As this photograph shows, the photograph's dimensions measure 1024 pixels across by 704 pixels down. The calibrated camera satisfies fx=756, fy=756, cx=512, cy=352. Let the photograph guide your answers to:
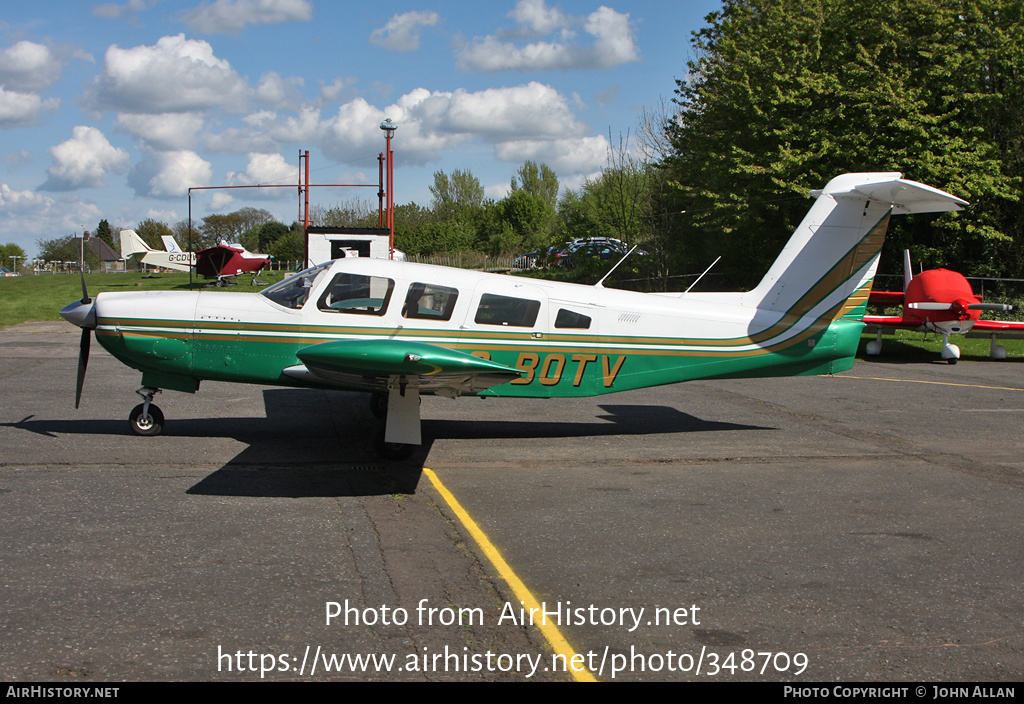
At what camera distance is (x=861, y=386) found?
1349 cm

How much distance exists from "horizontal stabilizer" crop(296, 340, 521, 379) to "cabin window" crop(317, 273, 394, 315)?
188 cm

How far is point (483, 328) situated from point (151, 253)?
1967 inches

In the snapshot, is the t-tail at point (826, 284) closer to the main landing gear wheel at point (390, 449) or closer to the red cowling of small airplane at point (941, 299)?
the main landing gear wheel at point (390, 449)

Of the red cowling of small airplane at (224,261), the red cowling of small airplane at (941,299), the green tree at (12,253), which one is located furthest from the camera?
the green tree at (12,253)

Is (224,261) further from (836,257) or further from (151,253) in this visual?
(836,257)

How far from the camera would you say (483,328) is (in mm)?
8375

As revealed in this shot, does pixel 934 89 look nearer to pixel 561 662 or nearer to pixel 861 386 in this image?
pixel 861 386

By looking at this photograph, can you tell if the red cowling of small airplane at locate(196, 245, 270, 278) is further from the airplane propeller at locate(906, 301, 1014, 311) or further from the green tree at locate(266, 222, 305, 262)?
the airplane propeller at locate(906, 301, 1014, 311)

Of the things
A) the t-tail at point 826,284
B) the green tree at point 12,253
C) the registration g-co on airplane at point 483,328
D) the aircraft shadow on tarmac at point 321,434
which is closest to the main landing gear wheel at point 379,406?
the aircraft shadow on tarmac at point 321,434

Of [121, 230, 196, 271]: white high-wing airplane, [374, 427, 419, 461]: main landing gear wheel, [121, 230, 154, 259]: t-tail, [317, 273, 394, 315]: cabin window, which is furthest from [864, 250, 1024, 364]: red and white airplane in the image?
[121, 230, 154, 259]: t-tail

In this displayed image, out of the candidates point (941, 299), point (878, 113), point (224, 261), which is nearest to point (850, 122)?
point (878, 113)

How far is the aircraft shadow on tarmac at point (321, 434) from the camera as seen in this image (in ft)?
22.7

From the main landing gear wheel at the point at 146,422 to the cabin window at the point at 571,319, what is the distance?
4.66 meters

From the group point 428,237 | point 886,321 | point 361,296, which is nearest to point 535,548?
point 361,296
